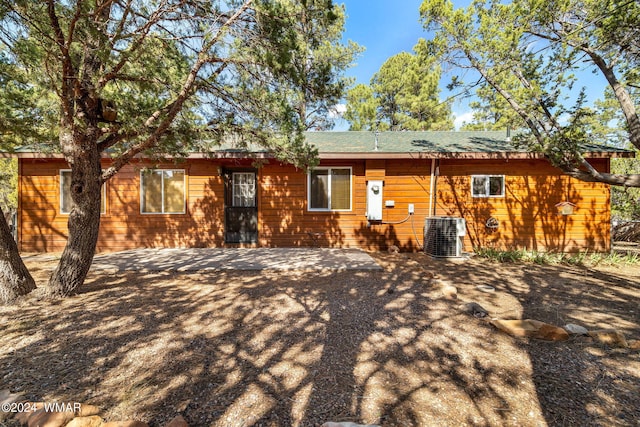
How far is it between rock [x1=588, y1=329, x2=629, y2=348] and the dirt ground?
0.28ft

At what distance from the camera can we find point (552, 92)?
15.6 feet

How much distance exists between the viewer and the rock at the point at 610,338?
226cm

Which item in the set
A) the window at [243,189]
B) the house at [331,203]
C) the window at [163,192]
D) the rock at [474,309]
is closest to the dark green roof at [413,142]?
the house at [331,203]

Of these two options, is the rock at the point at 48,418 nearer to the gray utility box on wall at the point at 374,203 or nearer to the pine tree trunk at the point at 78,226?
the pine tree trunk at the point at 78,226

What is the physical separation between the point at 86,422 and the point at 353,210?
232 inches

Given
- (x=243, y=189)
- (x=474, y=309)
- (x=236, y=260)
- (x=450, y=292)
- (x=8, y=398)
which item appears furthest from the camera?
(x=243, y=189)

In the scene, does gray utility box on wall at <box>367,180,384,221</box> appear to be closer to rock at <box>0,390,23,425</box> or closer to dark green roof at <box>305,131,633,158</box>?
dark green roof at <box>305,131,633,158</box>

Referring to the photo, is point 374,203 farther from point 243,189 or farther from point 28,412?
point 28,412

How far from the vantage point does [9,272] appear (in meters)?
3.02

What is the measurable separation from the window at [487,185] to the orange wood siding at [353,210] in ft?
0.46

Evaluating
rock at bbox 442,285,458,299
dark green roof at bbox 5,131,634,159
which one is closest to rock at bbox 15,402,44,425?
rock at bbox 442,285,458,299

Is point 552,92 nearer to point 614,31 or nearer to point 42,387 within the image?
point 614,31

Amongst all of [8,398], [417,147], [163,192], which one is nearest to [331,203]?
[417,147]

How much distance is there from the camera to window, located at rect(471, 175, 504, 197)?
262 inches
